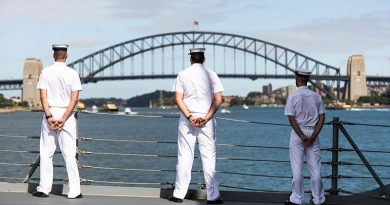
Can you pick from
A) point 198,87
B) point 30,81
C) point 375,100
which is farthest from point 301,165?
point 375,100

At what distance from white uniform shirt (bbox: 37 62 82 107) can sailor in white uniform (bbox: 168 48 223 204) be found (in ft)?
Result: 3.11

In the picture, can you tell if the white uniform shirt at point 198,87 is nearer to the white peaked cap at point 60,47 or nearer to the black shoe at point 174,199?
the black shoe at point 174,199

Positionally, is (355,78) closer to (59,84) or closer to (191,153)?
(191,153)

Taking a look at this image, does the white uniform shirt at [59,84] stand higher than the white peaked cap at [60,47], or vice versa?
the white peaked cap at [60,47]

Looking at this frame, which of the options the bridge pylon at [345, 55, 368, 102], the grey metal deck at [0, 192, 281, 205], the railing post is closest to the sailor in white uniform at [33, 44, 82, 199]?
the grey metal deck at [0, 192, 281, 205]

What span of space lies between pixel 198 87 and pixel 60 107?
1.27 metres

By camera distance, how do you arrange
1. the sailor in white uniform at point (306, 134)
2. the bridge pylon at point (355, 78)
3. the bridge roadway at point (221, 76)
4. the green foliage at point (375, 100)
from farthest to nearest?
the green foliage at point (375, 100), the bridge pylon at point (355, 78), the bridge roadway at point (221, 76), the sailor in white uniform at point (306, 134)

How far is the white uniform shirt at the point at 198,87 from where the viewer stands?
6355mm

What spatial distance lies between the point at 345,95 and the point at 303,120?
144 meters

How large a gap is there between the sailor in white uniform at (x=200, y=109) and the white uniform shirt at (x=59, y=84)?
949 millimetres

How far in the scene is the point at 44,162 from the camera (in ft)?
21.7

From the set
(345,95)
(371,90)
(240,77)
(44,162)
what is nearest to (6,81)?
(240,77)

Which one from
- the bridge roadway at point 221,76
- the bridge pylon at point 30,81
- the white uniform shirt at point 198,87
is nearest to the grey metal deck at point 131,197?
the white uniform shirt at point 198,87

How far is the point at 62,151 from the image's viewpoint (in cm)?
656
